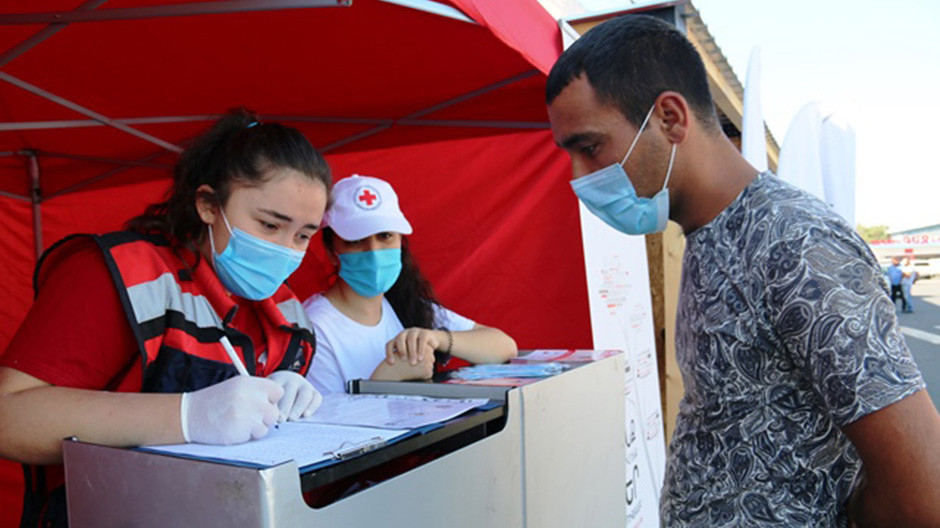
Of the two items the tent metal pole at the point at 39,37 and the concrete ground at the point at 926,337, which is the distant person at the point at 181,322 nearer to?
the tent metal pole at the point at 39,37

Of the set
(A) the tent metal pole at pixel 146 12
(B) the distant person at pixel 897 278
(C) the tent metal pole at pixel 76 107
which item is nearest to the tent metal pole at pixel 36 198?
Answer: (C) the tent metal pole at pixel 76 107

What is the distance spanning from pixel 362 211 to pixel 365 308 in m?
0.31

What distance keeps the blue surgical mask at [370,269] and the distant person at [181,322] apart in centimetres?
39

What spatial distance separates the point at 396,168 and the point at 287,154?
1910mm

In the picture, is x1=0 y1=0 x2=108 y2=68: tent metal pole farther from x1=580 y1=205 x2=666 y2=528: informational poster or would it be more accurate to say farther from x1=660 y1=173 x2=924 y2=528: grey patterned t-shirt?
x1=580 y1=205 x2=666 y2=528: informational poster

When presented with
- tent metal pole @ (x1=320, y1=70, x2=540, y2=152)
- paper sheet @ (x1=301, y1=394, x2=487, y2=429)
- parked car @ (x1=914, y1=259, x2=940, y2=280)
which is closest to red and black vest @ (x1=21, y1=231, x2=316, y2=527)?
paper sheet @ (x1=301, y1=394, x2=487, y2=429)

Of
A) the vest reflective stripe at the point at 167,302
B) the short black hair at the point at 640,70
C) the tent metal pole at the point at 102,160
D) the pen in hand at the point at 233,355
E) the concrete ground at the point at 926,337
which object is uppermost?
the tent metal pole at the point at 102,160

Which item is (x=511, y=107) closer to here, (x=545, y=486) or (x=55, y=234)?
(x=545, y=486)

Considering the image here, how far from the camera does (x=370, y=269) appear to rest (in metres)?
1.95

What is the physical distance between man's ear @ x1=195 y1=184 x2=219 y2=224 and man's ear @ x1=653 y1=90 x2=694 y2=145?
2.95 ft

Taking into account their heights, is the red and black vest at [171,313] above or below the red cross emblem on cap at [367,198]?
below

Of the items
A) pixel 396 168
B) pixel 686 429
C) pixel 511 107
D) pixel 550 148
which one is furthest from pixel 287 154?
pixel 396 168

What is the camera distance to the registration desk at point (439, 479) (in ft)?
2.13

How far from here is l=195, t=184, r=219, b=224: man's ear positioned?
1365 millimetres
